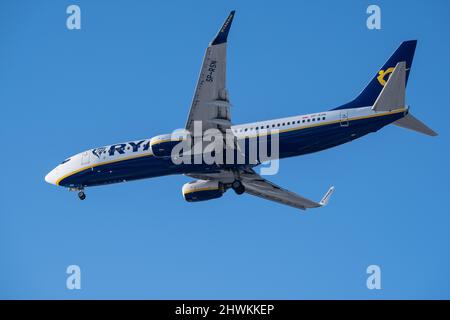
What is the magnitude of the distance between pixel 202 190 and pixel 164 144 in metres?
6.88

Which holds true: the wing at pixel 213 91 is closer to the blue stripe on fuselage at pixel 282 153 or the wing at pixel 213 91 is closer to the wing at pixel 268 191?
the blue stripe on fuselage at pixel 282 153

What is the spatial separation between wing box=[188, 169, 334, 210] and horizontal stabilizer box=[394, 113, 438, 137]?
9864 millimetres

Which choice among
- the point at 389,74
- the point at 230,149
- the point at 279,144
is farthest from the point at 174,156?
the point at 389,74

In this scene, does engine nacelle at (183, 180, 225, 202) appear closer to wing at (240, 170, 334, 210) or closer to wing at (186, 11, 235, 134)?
wing at (240, 170, 334, 210)

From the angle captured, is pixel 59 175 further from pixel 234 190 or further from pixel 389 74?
pixel 389 74

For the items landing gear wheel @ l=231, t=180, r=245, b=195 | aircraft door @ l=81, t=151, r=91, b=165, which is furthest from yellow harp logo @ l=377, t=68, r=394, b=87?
aircraft door @ l=81, t=151, r=91, b=165

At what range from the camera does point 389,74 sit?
4812 cm

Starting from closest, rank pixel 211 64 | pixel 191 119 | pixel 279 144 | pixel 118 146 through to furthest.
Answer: pixel 211 64
pixel 191 119
pixel 279 144
pixel 118 146

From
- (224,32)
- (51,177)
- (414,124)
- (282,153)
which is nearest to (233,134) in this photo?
(282,153)

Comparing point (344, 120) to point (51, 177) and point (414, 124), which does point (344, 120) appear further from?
point (51, 177)

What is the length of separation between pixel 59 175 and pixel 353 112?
20916 mm

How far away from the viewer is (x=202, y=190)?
52.4 m

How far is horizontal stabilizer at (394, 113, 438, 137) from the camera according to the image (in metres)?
45.4

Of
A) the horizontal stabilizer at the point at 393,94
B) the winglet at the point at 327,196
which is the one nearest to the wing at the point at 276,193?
the winglet at the point at 327,196
